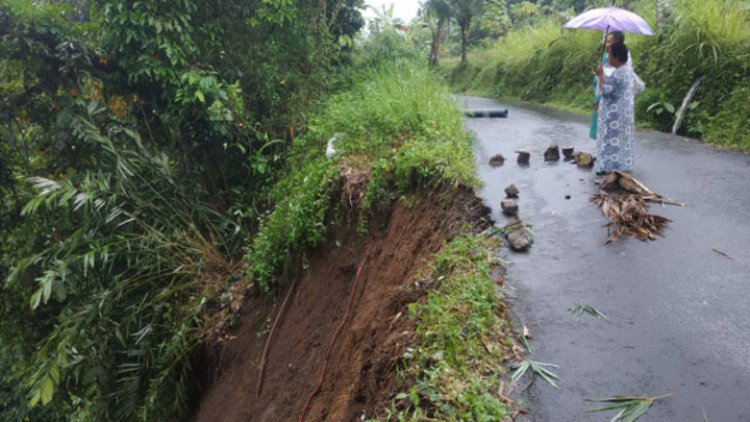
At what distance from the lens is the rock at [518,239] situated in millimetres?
4652

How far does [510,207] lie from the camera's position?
5227 mm

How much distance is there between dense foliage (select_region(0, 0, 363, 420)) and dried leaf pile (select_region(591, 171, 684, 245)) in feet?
14.0

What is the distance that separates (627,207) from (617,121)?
1586 millimetres

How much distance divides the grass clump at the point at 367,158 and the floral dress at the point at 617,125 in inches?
61.1

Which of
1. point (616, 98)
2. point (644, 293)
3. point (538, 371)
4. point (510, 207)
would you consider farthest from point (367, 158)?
point (538, 371)

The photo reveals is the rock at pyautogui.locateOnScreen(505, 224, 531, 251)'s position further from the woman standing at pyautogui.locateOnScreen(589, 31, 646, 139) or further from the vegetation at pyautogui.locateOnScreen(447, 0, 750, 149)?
the vegetation at pyautogui.locateOnScreen(447, 0, 750, 149)

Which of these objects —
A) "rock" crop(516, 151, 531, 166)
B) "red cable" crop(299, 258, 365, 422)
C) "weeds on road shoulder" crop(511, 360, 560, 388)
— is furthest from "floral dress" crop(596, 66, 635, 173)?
"weeds on road shoulder" crop(511, 360, 560, 388)

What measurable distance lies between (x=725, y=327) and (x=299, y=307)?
385 centimetres

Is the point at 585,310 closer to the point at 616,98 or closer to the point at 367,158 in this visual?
the point at 367,158

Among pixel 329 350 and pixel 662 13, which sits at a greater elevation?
pixel 662 13

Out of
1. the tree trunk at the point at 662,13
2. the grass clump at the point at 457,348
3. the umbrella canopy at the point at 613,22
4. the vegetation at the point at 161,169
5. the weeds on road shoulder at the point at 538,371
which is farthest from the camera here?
the tree trunk at the point at 662,13

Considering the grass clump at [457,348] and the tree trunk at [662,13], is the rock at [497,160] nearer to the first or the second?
the grass clump at [457,348]

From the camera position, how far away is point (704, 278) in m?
4.08

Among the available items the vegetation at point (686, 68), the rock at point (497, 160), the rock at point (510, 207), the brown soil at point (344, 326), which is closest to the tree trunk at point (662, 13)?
the vegetation at point (686, 68)
